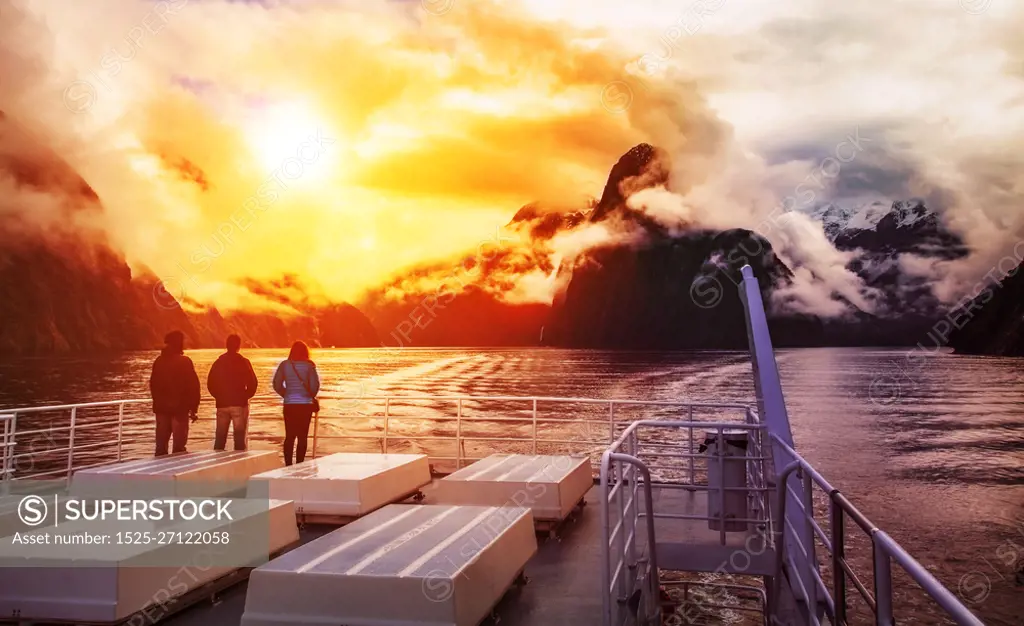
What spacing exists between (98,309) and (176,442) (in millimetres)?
211876

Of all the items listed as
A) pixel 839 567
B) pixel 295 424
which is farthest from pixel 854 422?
pixel 839 567

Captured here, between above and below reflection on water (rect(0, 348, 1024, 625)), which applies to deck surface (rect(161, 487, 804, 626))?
A: above

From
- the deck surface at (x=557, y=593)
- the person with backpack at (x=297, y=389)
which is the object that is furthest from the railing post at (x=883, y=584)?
the person with backpack at (x=297, y=389)

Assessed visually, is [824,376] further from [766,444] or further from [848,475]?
[766,444]

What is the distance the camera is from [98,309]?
195375 millimetres

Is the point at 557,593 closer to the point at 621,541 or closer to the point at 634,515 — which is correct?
the point at 621,541

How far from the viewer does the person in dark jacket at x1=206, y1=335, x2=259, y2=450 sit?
36.6 feet

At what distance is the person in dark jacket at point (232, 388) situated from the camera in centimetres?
1116

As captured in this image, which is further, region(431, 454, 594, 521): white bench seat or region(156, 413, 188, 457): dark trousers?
region(156, 413, 188, 457): dark trousers

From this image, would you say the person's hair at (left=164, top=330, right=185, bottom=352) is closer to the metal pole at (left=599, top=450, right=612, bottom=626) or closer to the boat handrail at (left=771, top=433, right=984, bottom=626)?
the metal pole at (left=599, top=450, right=612, bottom=626)

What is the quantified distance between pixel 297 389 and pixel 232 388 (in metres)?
0.98

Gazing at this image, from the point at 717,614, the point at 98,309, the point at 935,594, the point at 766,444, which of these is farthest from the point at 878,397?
the point at 98,309

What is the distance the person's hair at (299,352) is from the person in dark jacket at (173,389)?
145cm

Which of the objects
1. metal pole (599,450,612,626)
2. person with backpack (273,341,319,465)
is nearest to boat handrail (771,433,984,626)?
metal pole (599,450,612,626)
